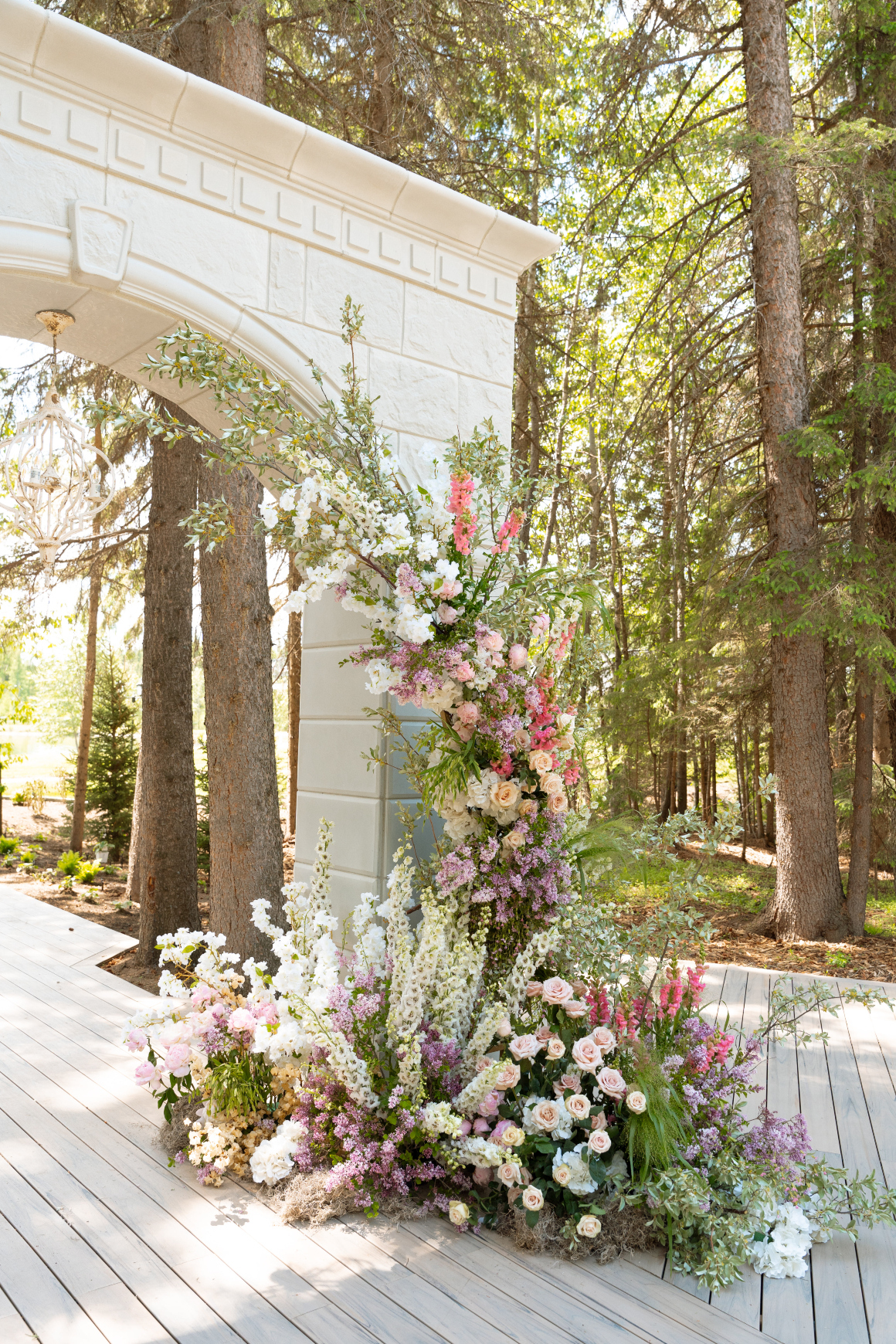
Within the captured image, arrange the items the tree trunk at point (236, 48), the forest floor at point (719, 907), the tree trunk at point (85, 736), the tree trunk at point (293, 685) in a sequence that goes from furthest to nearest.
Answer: the tree trunk at point (85, 736), the tree trunk at point (293, 685), the forest floor at point (719, 907), the tree trunk at point (236, 48)

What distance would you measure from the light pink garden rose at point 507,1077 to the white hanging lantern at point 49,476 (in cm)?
227

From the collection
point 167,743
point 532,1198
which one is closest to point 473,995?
point 532,1198

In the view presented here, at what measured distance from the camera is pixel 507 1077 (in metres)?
2.08

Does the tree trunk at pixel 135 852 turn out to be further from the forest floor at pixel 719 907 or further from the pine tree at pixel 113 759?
the pine tree at pixel 113 759

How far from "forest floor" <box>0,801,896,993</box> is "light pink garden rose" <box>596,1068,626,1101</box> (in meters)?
0.49

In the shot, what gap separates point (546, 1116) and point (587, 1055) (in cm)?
16

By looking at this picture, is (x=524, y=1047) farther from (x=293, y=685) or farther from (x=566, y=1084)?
(x=293, y=685)

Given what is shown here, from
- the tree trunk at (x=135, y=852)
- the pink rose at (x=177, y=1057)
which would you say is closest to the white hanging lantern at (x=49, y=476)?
the pink rose at (x=177, y=1057)

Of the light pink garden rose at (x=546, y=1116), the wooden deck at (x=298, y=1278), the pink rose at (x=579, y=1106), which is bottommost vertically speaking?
the wooden deck at (x=298, y=1278)

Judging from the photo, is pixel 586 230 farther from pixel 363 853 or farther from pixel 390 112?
pixel 363 853

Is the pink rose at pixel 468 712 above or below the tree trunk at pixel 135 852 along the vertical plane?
above

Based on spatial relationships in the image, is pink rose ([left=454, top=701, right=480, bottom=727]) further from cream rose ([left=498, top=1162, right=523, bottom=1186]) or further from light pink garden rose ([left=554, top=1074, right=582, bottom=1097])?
cream rose ([left=498, top=1162, right=523, bottom=1186])

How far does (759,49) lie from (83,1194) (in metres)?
6.50

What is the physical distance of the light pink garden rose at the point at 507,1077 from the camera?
2.07 m
